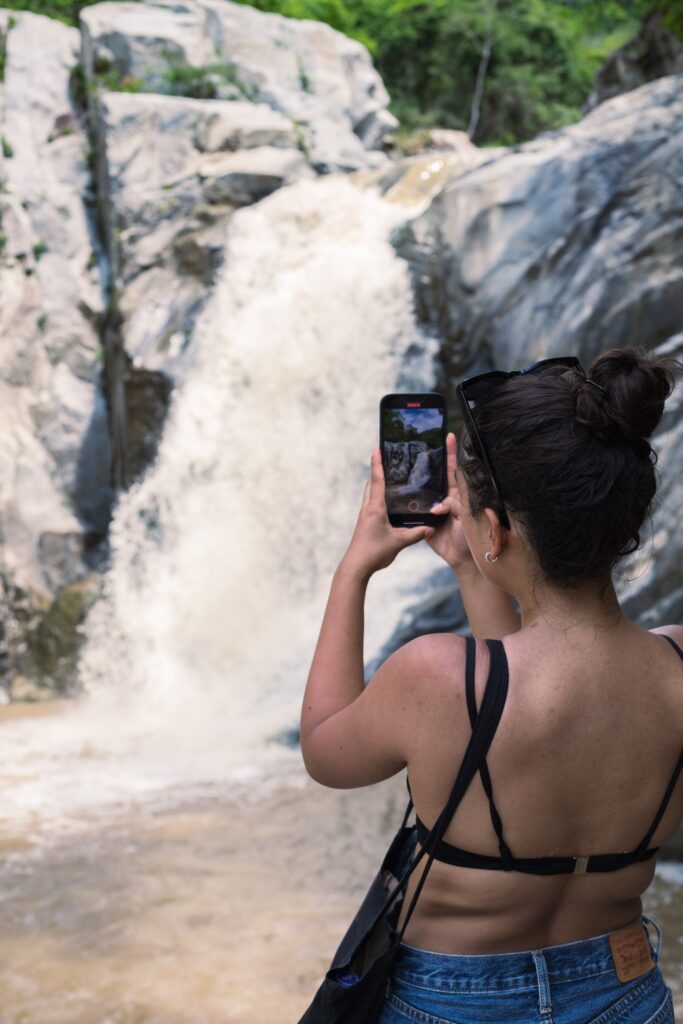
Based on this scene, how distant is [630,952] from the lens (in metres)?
1.48

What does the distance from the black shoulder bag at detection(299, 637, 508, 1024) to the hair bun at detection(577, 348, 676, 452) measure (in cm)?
33

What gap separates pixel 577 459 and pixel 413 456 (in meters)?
0.40

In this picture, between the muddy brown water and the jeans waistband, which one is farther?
the muddy brown water

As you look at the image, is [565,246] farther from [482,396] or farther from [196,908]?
[482,396]

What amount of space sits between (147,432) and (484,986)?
10351 millimetres

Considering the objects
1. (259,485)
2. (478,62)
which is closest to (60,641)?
(259,485)

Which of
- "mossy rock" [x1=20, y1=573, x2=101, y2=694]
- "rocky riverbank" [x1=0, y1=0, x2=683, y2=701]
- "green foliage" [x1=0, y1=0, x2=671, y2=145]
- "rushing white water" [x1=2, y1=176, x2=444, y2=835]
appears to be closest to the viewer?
"rocky riverbank" [x1=0, y1=0, x2=683, y2=701]

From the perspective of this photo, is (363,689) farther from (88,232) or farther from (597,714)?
(88,232)

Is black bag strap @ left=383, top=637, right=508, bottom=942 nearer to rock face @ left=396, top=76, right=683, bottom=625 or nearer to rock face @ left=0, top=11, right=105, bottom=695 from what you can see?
rock face @ left=396, top=76, right=683, bottom=625

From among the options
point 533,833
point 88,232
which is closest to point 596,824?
point 533,833

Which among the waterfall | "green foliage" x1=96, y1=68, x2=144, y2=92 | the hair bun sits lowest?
the waterfall

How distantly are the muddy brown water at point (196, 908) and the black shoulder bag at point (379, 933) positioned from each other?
2.17 m

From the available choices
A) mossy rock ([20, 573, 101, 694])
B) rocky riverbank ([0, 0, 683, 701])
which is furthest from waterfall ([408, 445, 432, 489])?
mossy rock ([20, 573, 101, 694])

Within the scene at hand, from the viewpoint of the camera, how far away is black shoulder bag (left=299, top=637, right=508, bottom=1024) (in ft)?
4.46
